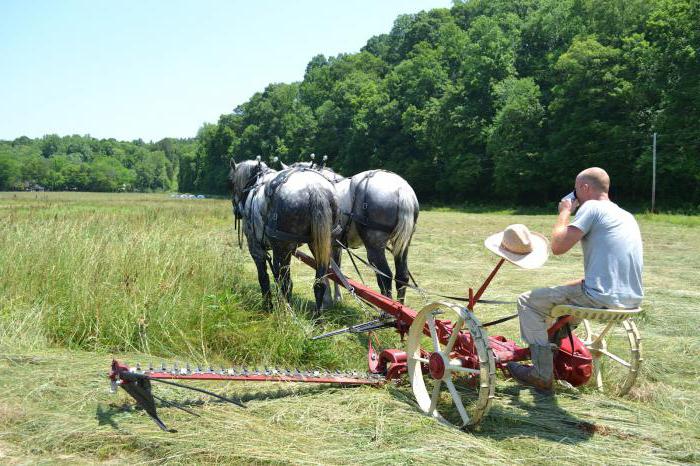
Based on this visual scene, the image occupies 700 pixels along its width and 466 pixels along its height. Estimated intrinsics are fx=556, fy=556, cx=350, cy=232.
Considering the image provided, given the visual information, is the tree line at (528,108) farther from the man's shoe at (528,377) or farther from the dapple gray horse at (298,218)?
the man's shoe at (528,377)

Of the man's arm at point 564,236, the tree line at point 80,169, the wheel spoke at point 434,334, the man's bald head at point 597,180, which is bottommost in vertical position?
the wheel spoke at point 434,334

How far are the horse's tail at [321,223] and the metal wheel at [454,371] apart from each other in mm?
2186

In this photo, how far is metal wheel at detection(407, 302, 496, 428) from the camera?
347cm

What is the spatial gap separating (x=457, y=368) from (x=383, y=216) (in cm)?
368

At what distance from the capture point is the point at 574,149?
111 ft

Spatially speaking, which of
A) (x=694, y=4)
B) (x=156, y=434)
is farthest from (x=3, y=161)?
(x=156, y=434)

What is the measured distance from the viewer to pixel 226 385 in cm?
438

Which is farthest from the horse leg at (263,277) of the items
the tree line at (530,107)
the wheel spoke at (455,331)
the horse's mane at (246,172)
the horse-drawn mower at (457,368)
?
the tree line at (530,107)

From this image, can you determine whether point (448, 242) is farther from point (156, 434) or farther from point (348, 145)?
point (348, 145)

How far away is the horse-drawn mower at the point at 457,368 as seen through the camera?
3564 millimetres

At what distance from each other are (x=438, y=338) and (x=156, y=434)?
7.13ft

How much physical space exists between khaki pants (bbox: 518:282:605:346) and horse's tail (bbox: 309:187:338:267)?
289 centimetres

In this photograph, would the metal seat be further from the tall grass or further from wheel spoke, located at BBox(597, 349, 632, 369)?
the tall grass

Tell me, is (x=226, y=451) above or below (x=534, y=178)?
below
